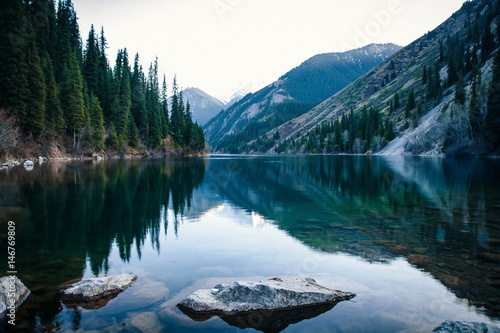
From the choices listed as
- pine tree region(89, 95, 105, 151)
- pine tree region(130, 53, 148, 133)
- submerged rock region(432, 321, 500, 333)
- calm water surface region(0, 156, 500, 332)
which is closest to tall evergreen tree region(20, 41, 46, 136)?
pine tree region(89, 95, 105, 151)

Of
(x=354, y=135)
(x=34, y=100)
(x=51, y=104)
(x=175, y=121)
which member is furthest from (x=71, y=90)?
(x=354, y=135)

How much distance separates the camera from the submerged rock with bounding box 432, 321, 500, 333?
4660mm

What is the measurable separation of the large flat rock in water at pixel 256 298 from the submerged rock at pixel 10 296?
130 inches

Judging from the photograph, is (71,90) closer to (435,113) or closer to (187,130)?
(187,130)

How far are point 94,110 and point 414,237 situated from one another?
71321mm

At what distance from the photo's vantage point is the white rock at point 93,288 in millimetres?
6562

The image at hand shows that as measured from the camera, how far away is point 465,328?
4.79m

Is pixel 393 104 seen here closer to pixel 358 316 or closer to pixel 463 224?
pixel 463 224

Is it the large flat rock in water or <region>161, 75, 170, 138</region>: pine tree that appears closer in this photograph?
the large flat rock in water

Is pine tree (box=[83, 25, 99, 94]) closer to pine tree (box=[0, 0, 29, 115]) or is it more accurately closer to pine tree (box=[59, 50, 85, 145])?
pine tree (box=[59, 50, 85, 145])

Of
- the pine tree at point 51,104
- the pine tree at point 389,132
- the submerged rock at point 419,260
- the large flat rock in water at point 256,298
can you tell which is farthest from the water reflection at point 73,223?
the pine tree at point 389,132

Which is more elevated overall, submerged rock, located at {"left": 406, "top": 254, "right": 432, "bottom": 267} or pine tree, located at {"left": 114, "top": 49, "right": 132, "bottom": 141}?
pine tree, located at {"left": 114, "top": 49, "right": 132, "bottom": 141}

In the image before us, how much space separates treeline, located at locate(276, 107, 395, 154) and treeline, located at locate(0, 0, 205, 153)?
6885 cm

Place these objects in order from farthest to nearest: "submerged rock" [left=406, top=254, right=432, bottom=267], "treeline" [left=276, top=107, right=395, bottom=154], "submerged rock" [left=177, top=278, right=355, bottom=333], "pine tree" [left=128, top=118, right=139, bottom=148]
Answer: "treeline" [left=276, top=107, right=395, bottom=154]
"pine tree" [left=128, top=118, right=139, bottom=148]
"submerged rock" [left=406, top=254, right=432, bottom=267]
"submerged rock" [left=177, top=278, right=355, bottom=333]
